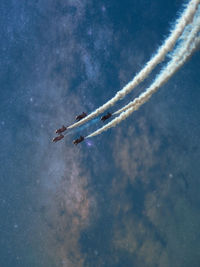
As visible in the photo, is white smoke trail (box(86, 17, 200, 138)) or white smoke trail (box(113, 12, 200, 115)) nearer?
white smoke trail (box(113, 12, 200, 115))

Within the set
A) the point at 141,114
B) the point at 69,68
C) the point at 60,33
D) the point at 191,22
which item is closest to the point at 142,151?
the point at 141,114

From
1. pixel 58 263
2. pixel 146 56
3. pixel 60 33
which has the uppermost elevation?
pixel 60 33

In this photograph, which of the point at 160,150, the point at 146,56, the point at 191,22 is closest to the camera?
the point at 191,22

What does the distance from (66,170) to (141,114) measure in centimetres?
1034

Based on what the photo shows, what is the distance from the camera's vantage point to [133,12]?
2525 centimetres

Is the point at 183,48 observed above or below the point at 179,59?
above

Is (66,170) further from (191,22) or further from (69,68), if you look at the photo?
(191,22)

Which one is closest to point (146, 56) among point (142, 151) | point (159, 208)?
point (142, 151)

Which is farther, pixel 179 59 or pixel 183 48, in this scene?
pixel 179 59

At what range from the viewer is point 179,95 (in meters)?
25.7

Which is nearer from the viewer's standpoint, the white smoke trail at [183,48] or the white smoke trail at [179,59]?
the white smoke trail at [183,48]

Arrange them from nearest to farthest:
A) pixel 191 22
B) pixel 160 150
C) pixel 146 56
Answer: pixel 191 22, pixel 146 56, pixel 160 150

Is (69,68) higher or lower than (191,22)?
lower

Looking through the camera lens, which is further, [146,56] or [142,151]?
[142,151]
